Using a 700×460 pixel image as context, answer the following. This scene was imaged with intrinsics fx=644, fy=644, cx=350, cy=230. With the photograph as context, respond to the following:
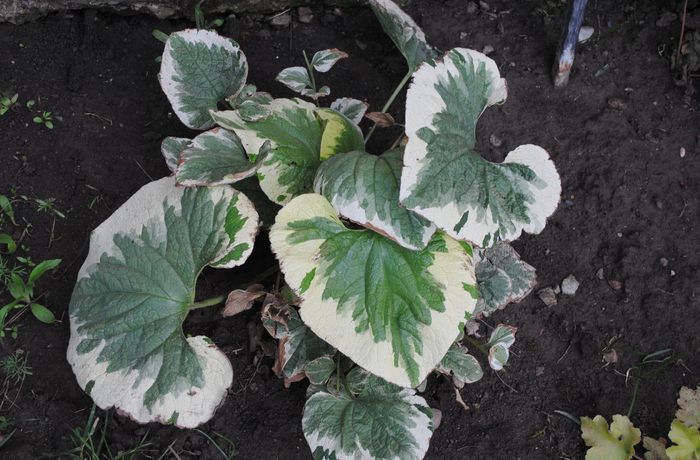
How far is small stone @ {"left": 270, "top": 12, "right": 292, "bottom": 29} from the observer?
2103mm

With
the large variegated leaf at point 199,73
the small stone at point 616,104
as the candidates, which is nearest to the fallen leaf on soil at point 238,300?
the large variegated leaf at point 199,73

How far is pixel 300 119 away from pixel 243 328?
64 cm

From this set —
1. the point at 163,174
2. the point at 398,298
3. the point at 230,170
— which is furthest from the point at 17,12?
the point at 398,298

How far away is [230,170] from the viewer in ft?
5.11

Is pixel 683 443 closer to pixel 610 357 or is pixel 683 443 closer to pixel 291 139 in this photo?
pixel 610 357

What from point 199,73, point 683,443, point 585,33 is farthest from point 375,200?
point 585,33

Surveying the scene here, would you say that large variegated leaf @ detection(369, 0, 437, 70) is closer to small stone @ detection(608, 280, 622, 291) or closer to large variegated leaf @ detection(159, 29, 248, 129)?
large variegated leaf @ detection(159, 29, 248, 129)

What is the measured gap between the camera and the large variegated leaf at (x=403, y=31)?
1764 mm

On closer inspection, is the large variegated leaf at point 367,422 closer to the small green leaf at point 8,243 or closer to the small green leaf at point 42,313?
the small green leaf at point 42,313

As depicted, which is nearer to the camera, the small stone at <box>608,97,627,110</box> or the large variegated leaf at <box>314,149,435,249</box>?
the large variegated leaf at <box>314,149,435,249</box>

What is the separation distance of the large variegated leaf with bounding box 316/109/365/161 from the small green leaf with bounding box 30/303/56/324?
2.86 ft

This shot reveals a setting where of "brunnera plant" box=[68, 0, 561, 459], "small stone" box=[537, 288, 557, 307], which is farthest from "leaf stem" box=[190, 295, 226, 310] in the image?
"small stone" box=[537, 288, 557, 307]

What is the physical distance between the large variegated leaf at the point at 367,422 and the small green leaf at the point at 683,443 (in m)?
0.66

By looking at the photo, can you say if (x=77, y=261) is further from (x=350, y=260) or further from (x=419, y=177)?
(x=419, y=177)
